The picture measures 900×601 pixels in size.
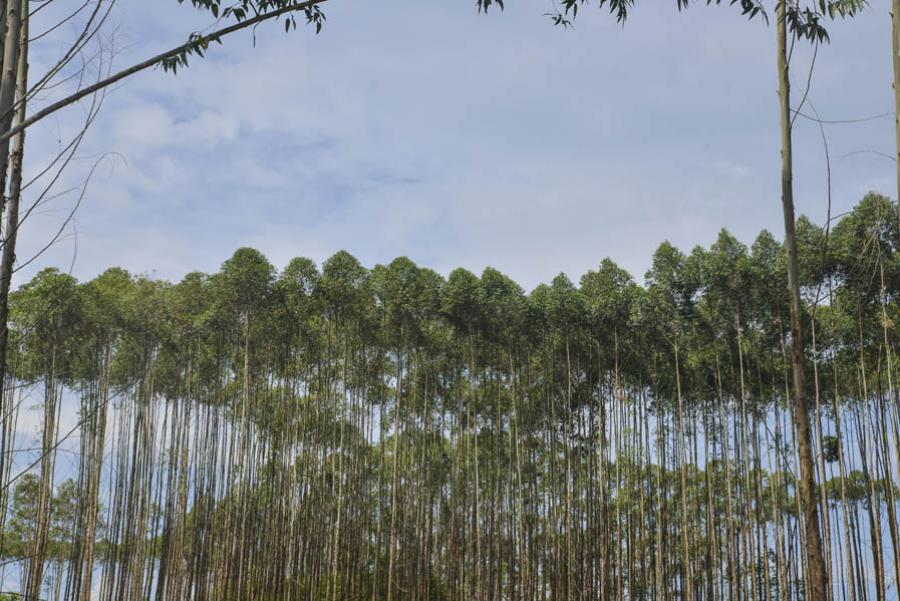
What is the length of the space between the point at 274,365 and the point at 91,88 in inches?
491

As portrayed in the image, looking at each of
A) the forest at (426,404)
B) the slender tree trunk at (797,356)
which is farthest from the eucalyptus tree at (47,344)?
the slender tree trunk at (797,356)

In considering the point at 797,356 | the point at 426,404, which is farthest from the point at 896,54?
the point at 426,404

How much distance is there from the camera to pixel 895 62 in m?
2.96

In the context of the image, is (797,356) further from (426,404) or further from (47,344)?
(47,344)

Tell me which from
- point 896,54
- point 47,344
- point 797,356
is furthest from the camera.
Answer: point 47,344

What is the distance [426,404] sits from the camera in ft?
42.4

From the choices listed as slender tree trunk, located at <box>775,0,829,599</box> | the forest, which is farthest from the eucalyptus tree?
slender tree trunk, located at <box>775,0,829,599</box>

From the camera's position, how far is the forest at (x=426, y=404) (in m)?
11.9

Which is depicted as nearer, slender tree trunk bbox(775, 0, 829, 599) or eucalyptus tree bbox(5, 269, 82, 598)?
slender tree trunk bbox(775, 0, 829, 599)

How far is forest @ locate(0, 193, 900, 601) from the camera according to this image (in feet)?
38.9

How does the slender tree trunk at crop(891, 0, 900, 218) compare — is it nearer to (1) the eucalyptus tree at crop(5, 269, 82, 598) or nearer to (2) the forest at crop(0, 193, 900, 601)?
(2) the forest at crop(0, 193, 900, 601)

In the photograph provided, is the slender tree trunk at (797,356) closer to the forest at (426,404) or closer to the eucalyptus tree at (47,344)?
the forest at (426,404)

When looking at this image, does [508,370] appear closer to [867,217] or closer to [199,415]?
[199,415]

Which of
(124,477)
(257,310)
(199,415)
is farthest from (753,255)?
(124,477)
